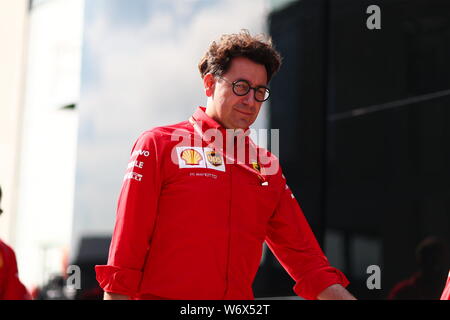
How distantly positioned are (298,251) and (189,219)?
1.88 feet

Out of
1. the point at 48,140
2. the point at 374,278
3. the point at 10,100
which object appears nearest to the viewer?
the point at 374,278

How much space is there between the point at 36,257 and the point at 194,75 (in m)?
7.01

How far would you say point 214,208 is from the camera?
269 cm

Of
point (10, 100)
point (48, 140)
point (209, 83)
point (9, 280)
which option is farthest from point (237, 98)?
point (10, 100)

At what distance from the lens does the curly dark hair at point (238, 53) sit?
290cm

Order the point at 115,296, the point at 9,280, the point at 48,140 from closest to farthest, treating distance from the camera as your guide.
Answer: the point at 115,296, the point at 9,280, the point at 48,140

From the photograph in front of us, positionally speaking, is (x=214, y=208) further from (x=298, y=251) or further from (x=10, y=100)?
(x=10, y=100)

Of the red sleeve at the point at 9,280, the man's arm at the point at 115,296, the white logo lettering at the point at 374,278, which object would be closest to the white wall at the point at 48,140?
the white logo lettering at the point at 374,278

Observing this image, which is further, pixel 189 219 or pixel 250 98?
pixel 250 98

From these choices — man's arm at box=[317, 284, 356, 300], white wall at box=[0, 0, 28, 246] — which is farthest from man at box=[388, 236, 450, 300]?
white wall at box=[0, 0, 28, 246]

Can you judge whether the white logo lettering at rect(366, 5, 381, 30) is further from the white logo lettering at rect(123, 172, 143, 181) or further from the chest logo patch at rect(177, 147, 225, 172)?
the white logo lettering at rect(123, 172, 143, 181)

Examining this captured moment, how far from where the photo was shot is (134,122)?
10102 millimetres

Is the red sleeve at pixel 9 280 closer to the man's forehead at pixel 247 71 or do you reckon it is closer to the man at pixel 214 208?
the man at pixel 214 208
